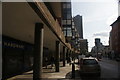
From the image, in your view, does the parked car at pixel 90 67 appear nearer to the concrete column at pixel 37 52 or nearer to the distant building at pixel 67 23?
the concrete column at pixel 37 52

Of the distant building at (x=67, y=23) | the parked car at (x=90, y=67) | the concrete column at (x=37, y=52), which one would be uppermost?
the distant building at (x=67, y=23)

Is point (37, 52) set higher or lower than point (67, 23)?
lower

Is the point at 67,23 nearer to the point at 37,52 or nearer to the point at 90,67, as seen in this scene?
the point at 90,67

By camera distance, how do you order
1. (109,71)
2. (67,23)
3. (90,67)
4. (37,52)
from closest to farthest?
(37,52)
(90,67)
(109,71)
(67,23)

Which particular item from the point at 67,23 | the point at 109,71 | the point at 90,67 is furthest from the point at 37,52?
the point at 67,23

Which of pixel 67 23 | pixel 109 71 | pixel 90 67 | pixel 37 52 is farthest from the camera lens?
pixel 67 23

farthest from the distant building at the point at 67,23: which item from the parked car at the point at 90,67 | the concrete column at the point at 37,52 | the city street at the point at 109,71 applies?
the concrete column at the point at 37,52

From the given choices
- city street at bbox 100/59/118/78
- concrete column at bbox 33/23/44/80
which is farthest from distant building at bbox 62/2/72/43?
concrete column at bbox 33/23/44/80

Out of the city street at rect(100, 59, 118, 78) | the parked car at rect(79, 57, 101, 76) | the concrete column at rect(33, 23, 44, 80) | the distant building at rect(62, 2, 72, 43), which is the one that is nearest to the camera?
the concrete column at rect(33, 23, 44, 80)

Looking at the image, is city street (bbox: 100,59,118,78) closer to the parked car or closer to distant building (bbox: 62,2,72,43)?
the parked car

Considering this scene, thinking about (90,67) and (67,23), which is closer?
(90,67)

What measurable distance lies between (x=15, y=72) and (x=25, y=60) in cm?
364

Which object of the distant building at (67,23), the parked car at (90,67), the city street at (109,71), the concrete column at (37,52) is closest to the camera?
the concrete column at (37,52)

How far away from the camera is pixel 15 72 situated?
712 inches
